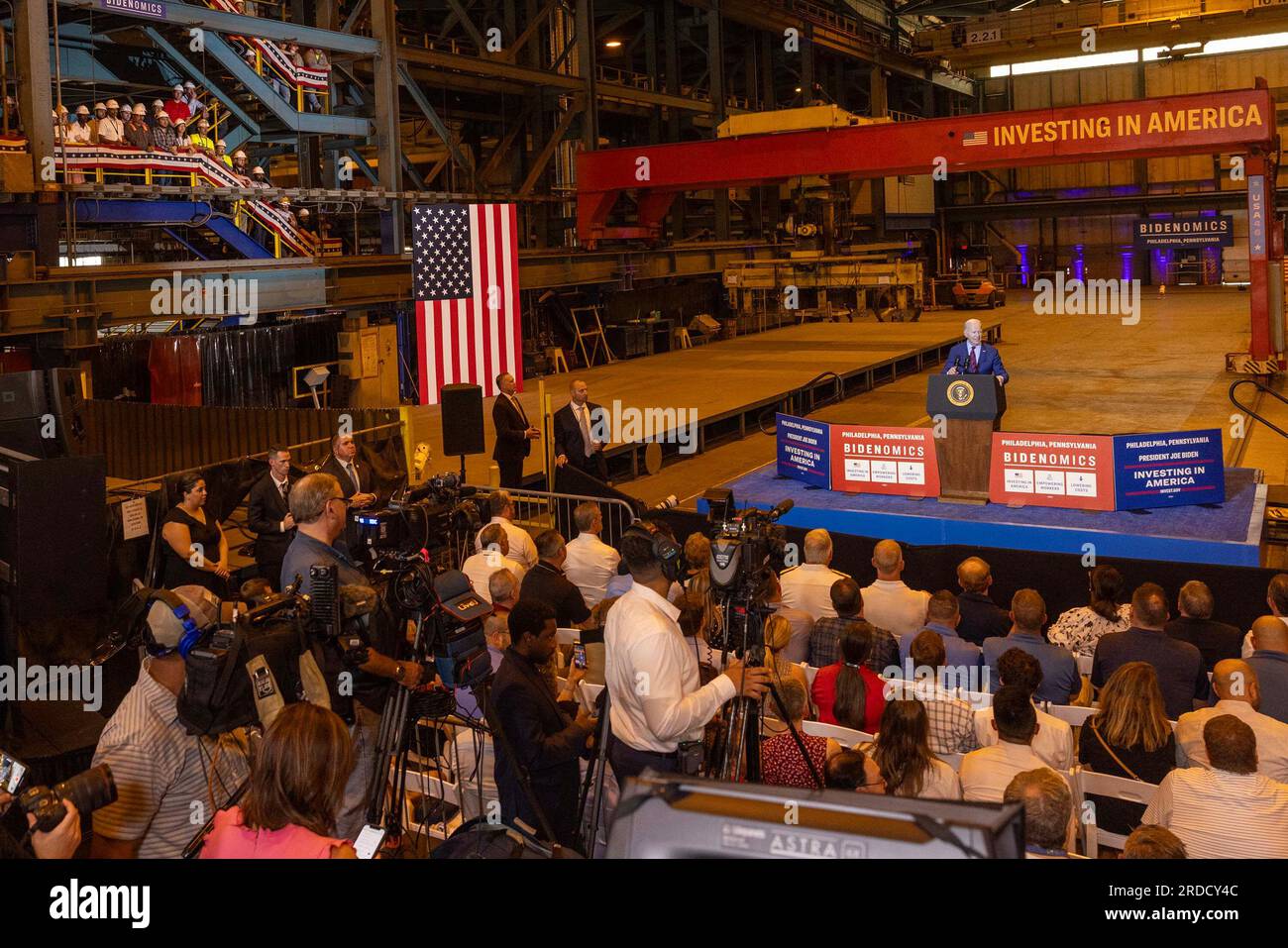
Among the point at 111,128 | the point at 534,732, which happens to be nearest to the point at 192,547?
the point at 534,732

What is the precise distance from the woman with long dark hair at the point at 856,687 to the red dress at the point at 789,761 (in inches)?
28.0

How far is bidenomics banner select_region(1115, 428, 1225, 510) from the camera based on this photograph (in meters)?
11.2

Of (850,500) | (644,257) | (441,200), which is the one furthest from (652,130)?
(850,500)

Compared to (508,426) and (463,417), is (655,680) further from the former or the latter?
(508,426)

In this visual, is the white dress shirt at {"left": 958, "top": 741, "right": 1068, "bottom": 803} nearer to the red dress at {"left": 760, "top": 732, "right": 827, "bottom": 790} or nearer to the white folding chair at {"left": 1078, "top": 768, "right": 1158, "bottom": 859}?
the white folding chair at {"left": 1078, "top": 768, "right": 1158, "bottom": 859}

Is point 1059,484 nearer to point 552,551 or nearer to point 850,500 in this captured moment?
point 850,500

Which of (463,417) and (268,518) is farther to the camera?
(463,417)

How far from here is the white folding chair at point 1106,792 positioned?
16.4 feet

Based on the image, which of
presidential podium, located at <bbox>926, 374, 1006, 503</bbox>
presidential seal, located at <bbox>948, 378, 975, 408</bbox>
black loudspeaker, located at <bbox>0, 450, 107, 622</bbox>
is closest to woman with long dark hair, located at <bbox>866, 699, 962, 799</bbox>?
black loudspeaker, located at <bbox>0, 450, 107, 622</bbox>

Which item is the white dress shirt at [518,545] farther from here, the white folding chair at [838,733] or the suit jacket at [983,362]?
the suit jacket at [983,362]

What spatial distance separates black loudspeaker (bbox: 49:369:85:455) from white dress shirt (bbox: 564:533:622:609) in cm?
420

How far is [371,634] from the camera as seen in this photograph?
15.0ft

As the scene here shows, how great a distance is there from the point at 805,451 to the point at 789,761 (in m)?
8.40
